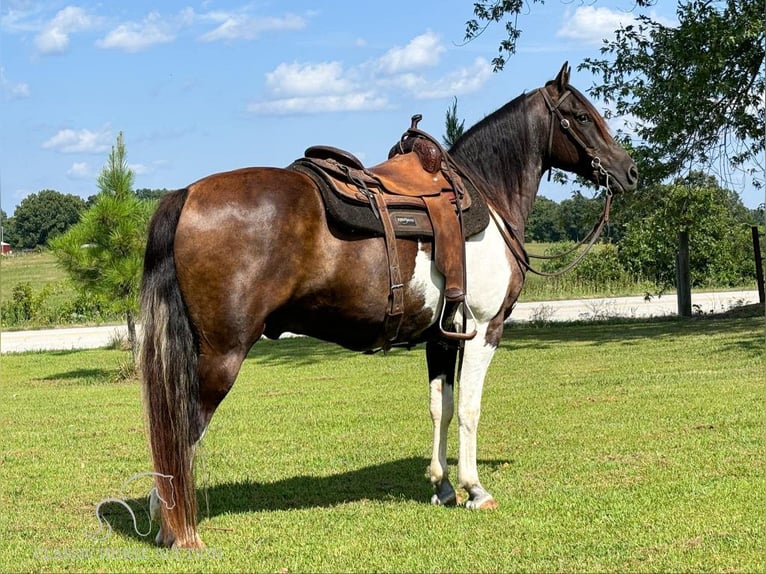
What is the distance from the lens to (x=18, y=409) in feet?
36.9

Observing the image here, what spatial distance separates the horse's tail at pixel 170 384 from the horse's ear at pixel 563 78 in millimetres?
2839

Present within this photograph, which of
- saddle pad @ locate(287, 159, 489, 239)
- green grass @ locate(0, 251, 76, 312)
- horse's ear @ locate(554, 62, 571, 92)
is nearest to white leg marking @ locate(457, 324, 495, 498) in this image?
saddle pad @ locate(287, 159, 489, 239)

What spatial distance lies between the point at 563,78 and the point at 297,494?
3489 millimetres

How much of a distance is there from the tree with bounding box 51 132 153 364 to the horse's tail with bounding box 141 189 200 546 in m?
9.13

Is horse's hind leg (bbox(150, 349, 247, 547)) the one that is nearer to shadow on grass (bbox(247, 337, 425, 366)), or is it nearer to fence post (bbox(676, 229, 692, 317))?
shadow on grass (bbox(247, 337, 425, 366))

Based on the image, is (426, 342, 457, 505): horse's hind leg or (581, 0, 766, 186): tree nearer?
(426, 342, 457, 505): horse's hind leg

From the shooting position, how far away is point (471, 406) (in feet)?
19.2

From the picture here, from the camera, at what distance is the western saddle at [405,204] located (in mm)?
5195

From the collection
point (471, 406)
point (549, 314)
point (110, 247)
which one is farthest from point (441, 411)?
point (549, 314)

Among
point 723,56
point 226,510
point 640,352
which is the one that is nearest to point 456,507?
point 226,510

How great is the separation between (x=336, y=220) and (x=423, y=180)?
87 cm

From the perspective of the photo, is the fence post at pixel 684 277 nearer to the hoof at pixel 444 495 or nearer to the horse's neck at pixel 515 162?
the horse's neck at pixel 515 162

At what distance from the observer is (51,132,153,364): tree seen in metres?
13.7

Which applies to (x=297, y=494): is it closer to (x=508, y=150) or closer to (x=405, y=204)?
(x=405, y=204)
